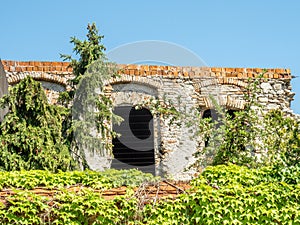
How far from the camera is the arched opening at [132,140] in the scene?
Result: 14.5 meters

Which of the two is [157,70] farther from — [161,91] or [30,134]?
[30,134]

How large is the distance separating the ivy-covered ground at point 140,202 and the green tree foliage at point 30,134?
92.9 inches

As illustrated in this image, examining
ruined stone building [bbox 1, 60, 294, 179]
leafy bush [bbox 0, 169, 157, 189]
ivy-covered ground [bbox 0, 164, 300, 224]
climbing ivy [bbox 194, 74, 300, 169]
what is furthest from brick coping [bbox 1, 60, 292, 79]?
ivy-covered ground [bbox 0, 164, 300, 224]

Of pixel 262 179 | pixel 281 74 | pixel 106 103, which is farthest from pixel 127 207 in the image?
→ pixel 281 74

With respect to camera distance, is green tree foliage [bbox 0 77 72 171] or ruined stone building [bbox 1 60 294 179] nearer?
green tree foliage [bbox 0 77 72 171]

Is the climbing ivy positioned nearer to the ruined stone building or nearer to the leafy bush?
the leafy bush

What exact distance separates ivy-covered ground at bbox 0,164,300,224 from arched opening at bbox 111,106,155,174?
678 centimetres

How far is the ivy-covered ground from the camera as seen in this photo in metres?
6.95

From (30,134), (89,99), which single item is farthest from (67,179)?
(89,99)

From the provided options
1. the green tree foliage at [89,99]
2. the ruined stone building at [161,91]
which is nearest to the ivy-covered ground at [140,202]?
the green tree foliage at [89,99]

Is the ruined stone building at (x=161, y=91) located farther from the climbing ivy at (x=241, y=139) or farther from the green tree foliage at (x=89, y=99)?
the climbing ivy at (x=241, y=139)

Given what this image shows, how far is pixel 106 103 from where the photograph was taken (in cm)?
1293

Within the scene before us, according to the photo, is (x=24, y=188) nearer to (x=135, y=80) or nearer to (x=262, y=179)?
(x=262, y=179)

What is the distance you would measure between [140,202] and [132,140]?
8000 millimetres
